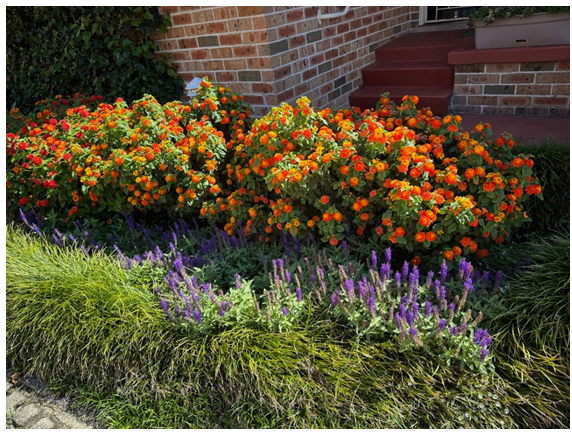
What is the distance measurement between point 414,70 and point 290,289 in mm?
3060

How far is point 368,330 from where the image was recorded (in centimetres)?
201

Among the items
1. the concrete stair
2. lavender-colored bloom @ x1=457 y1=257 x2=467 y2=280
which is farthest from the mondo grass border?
the concrete stair

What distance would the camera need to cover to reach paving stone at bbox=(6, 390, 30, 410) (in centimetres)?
234

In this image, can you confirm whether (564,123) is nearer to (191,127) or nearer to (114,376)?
(191,127)

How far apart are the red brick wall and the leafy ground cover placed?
72cm

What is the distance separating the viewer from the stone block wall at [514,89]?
3.55m

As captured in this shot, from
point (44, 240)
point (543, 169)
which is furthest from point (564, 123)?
point (44, 240)

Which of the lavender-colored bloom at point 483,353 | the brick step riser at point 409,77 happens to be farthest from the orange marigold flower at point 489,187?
the brick step riser at point 409,77

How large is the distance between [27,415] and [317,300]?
5.48 ft

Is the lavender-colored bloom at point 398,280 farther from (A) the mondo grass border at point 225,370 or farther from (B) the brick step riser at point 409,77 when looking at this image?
(B) the brick step riser at point 409,77

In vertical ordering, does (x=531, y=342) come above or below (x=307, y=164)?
below

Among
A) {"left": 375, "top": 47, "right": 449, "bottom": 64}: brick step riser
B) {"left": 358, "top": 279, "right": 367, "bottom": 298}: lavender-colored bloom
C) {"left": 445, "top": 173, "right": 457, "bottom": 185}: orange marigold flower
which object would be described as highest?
{"left": 375, "top": 47, "right": 449, "bottom": 64}: brick step riser

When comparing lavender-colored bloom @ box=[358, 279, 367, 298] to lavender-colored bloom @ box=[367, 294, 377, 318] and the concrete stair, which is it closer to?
lavender-colored bloom @ box=[367, 294, 377, 318]

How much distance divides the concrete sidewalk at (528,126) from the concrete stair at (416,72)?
1.26 ft
